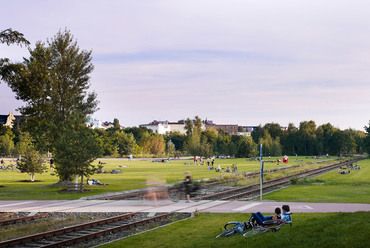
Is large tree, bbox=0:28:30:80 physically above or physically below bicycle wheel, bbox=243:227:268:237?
above

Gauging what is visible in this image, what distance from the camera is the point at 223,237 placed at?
14.1 metres

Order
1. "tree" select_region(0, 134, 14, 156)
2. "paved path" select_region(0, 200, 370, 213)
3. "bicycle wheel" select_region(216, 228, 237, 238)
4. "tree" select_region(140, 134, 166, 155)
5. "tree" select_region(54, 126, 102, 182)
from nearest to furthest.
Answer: "bicycle wheel" select_region(216, 228, 237, 238), "paved path" select_region(0, 200, 370, 213), "tree" select_region(54, 126, 102, 182), "tree" select_region(0, 134, 14, 156), "tree" select_region(140, 134, 166, 155)

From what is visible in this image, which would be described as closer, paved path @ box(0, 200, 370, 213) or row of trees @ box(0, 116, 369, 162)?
paved path @ box(0, 200, 370, 213)

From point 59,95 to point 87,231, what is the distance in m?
24.5

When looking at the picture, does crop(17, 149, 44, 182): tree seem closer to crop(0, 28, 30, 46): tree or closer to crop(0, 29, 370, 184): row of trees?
crop(0, 29, 370, 184): row of trees

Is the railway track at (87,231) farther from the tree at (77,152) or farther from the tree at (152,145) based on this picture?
the tree at (152,145)

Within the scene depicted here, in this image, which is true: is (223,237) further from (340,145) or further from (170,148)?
(340,145)

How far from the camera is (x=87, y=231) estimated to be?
1653 cm

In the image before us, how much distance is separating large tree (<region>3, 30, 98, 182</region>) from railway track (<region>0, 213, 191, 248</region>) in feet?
54.5

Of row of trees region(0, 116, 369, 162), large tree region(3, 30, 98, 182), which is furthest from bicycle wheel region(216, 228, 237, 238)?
row of trees region(0, 116, 369, 162)

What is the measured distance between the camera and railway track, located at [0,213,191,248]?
47.0 ft

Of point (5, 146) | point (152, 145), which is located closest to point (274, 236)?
point (5, 146)

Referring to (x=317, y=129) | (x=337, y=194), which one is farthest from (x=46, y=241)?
A: (x=317, y=129)

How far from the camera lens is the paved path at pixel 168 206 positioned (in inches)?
837
